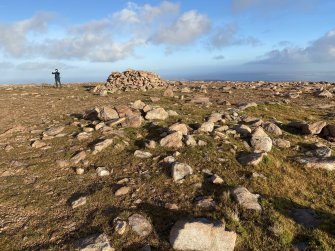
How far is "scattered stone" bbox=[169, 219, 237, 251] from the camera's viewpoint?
28.1 ft

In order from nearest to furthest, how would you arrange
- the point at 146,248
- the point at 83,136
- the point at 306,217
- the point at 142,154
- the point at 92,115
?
the point at 146,248 → the point at 306,217 → the point at 142,154 → the point at 83,136 → the point at 92,115

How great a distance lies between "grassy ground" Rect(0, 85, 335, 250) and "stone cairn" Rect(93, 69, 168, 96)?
19339 mm

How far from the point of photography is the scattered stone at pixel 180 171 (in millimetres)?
12019

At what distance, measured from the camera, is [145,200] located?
35.6 feet

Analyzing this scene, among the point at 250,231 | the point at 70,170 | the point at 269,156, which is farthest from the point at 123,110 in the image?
the point at 250,231

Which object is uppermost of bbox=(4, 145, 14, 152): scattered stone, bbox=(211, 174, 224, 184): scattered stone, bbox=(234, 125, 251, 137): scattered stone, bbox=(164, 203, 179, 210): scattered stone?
bbox=(234, 125, 251, 137): scattered stone

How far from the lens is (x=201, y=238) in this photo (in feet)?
28.2

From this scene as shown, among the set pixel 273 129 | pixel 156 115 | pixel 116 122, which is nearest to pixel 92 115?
pixel 116 122

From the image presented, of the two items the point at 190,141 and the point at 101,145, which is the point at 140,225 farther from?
the point at 101,145

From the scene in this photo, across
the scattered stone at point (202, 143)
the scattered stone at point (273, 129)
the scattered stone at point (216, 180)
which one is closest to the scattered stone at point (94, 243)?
the scattered stone at point (216, 180)

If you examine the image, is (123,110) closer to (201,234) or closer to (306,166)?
(306,166)

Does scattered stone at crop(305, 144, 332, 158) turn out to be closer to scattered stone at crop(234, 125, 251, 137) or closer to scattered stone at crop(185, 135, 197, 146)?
scattered stone at crop(234, 125, 251, 137)

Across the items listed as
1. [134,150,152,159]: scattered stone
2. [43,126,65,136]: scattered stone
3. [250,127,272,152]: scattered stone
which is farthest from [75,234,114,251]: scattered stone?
[43,126,65,136]: scattered stone

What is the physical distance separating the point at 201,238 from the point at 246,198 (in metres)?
2.76
